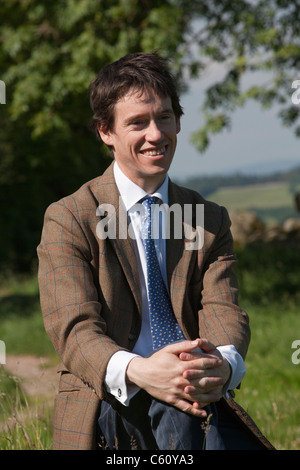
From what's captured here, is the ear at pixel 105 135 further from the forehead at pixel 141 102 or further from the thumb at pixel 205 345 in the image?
the thumb at pixel 205 345

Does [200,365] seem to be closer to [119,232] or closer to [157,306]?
[157,306]

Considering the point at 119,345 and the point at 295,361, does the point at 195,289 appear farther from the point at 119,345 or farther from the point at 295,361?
the point at 295,361

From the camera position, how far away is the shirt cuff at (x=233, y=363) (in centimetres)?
246

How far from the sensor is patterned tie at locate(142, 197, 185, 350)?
103 inches

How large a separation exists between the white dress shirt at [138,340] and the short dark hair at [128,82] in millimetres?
238

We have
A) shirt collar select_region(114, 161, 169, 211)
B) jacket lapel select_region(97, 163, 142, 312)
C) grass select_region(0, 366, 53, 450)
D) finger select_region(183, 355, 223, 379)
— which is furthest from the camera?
grass select_region(0, 366, 53, 450)

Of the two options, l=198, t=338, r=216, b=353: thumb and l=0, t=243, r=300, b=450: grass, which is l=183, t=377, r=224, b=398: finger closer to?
l=198, t=338, r=216, b=353: thumb

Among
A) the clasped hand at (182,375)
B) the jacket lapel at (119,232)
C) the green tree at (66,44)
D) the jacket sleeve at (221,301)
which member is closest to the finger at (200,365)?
the clasped hand at (182,375)

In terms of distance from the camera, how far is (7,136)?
15086mm

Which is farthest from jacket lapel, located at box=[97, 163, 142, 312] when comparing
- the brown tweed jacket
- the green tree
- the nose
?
the green tree

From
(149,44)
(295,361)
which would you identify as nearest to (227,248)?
(295,361)

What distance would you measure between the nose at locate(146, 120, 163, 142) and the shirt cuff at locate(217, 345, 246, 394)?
0.86 m
